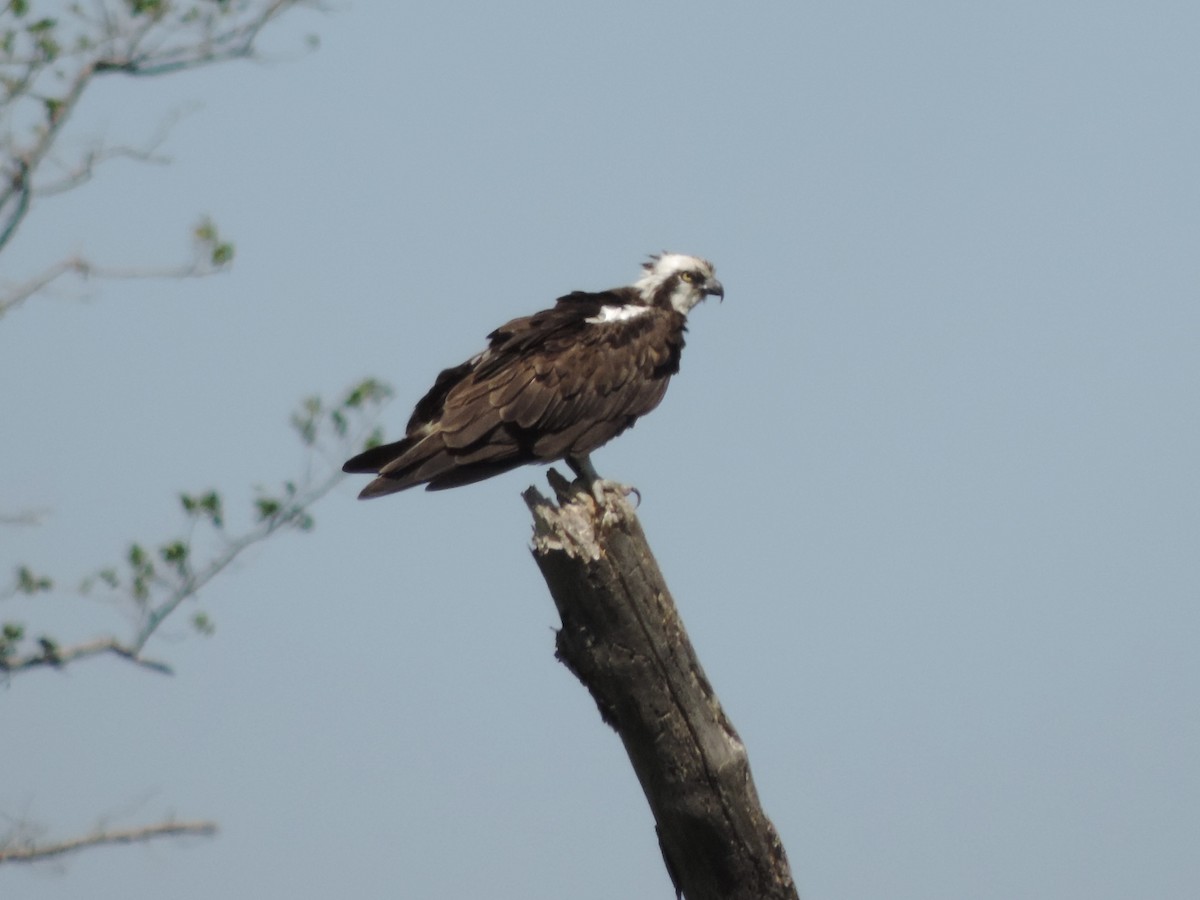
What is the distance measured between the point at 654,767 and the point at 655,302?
3.96 m

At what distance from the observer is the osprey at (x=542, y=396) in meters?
6.41

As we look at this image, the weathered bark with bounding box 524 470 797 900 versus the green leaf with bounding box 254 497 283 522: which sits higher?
the green leaf with bounding box 254 497 283 522

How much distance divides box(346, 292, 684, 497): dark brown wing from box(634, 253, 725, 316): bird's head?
619mm

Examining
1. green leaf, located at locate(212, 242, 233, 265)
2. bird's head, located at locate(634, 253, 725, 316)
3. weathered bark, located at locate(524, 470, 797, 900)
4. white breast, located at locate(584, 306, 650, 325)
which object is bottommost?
weathered bark, located at locate(524, 470, 797, 900)

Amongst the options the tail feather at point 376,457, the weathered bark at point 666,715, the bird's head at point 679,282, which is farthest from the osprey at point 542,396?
the weathered bark at point 666,715

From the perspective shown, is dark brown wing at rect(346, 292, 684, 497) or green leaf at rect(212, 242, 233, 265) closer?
dark brown wing at rect(346, 292, 684, 497)

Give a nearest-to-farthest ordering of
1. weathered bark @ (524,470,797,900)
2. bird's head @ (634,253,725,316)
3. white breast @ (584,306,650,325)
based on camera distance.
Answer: weathered bark @ (524,470,797,900) → white breast @ (584,306,650,325) → bird's head @ (634,253,725,316)

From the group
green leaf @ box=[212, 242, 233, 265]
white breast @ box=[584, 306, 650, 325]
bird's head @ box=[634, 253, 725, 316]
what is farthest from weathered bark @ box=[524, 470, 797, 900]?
green leaf @ box=[212, 242, 233, 265]

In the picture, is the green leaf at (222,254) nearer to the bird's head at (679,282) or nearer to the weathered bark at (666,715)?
the bird's head at (679,282)

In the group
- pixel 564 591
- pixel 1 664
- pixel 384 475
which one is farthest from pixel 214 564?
pixel 564 591

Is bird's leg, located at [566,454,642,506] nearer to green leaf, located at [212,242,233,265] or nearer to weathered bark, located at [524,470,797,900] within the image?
weathered bark, located at [524,470,797,900]

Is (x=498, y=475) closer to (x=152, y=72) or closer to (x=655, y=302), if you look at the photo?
(x=655, y=302)

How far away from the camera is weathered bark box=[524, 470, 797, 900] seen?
15.3ft

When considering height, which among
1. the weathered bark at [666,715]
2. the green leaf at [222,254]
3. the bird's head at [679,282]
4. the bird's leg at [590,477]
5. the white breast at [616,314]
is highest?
the green leaf at [222,254]
